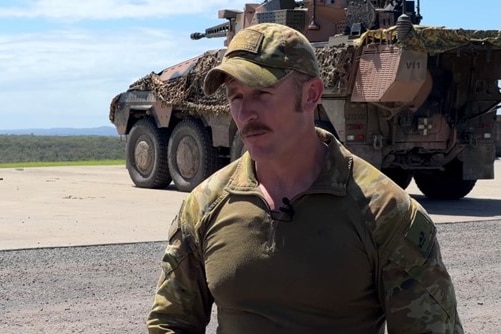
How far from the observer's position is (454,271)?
8812 mm

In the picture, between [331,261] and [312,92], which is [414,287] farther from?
[312,92]

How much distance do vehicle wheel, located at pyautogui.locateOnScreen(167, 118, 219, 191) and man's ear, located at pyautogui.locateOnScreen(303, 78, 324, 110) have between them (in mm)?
14201

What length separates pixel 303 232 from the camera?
263cm

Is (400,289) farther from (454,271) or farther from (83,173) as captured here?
(83,173)

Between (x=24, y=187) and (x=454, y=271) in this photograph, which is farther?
(x=24, y=187)

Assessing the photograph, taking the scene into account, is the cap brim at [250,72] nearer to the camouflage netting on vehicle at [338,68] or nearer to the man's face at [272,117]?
the man's face at [272,117]

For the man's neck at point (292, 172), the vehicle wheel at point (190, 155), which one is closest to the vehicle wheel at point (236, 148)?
the vehicle wheel at point (190, 155)

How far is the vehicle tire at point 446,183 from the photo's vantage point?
15.9 metres

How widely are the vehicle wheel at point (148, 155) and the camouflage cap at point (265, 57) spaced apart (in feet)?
51.2

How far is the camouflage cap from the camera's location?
102 inches

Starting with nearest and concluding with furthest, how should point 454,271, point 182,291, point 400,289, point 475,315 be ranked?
point 400,289 → point 182,291 → point 475,315 → point 454,271

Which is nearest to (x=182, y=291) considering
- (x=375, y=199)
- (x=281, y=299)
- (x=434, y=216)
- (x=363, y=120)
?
(x=281, y=299)

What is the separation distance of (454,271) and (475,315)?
71.1 inches

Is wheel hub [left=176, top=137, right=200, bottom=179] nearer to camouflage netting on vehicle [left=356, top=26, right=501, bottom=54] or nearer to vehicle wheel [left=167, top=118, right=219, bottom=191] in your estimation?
vehicle wheel [left=167, top=118, right=219, bottom=191]
